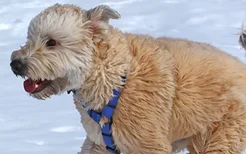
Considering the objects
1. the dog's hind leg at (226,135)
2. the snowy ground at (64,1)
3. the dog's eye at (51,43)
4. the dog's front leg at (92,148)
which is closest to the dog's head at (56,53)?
the dog's eye at (51,43)

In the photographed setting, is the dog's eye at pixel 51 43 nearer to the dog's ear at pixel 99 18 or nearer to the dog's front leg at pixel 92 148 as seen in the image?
the dog's ear at pixel 99 18

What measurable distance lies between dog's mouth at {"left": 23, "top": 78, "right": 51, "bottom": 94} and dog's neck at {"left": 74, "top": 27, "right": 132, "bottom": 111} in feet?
0.96

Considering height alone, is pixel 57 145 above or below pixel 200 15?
below

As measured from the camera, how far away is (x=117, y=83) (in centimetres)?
555

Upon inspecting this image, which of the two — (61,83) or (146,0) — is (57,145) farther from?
(146,0)

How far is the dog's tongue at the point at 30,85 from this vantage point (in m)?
5.41

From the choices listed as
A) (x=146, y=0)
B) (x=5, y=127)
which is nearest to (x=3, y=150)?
(x=5, y=127)

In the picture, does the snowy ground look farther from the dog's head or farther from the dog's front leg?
the dog's head

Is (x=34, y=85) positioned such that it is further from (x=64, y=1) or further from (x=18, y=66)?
(x=64, y=1)

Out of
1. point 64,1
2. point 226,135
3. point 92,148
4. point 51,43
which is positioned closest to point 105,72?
point 51,43

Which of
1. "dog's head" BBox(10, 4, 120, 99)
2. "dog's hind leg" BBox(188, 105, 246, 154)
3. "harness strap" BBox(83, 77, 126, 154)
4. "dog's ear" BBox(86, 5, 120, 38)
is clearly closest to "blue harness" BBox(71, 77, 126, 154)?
"harness strap" BBox(83, 77, 126, 154)

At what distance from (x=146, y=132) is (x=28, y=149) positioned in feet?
6.75

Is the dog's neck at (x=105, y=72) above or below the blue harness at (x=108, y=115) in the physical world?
above

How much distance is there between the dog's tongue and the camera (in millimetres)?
5414
